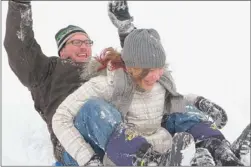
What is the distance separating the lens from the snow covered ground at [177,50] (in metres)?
3.46

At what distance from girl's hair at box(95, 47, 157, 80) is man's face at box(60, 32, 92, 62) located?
0.47 meters

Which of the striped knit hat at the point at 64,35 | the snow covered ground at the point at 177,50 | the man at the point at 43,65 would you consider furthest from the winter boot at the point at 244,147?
the striped knit hat at the point at 64,35

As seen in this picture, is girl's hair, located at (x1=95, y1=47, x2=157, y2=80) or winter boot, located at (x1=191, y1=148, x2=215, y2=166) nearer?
winter boot, located at (x1=191, y1=148, x2=215, y2=166)

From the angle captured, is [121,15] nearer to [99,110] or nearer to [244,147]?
[99,110]

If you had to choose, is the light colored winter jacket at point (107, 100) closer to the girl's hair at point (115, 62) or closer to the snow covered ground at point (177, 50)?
the girl's hair at point (115, 62)

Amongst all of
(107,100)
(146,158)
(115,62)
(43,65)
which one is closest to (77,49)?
(43,65)

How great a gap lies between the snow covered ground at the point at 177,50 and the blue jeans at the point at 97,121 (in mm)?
1056

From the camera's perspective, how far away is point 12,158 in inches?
122

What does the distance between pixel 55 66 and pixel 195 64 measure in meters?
2.94

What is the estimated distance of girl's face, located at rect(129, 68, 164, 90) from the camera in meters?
1.85

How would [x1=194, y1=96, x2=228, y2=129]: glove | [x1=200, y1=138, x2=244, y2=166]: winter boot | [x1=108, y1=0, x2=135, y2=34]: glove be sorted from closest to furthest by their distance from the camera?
1. [x1=200, y1=138, x2=244, y2=166]: winter boot
2. [x1=194, y1=96, x2=228, y2=129]: glove
3. [x1=108, y1=0, x2=135, y2=34]: glove

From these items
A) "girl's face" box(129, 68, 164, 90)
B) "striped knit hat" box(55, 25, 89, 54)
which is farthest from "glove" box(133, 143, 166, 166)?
"striped knit hat" box(55, 25, 89, 54)

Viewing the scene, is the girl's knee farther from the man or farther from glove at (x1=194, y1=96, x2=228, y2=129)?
glove at (x1=194, y1=96, x2=228, y2=129)

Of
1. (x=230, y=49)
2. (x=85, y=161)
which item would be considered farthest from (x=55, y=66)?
(x=230, y=49)
